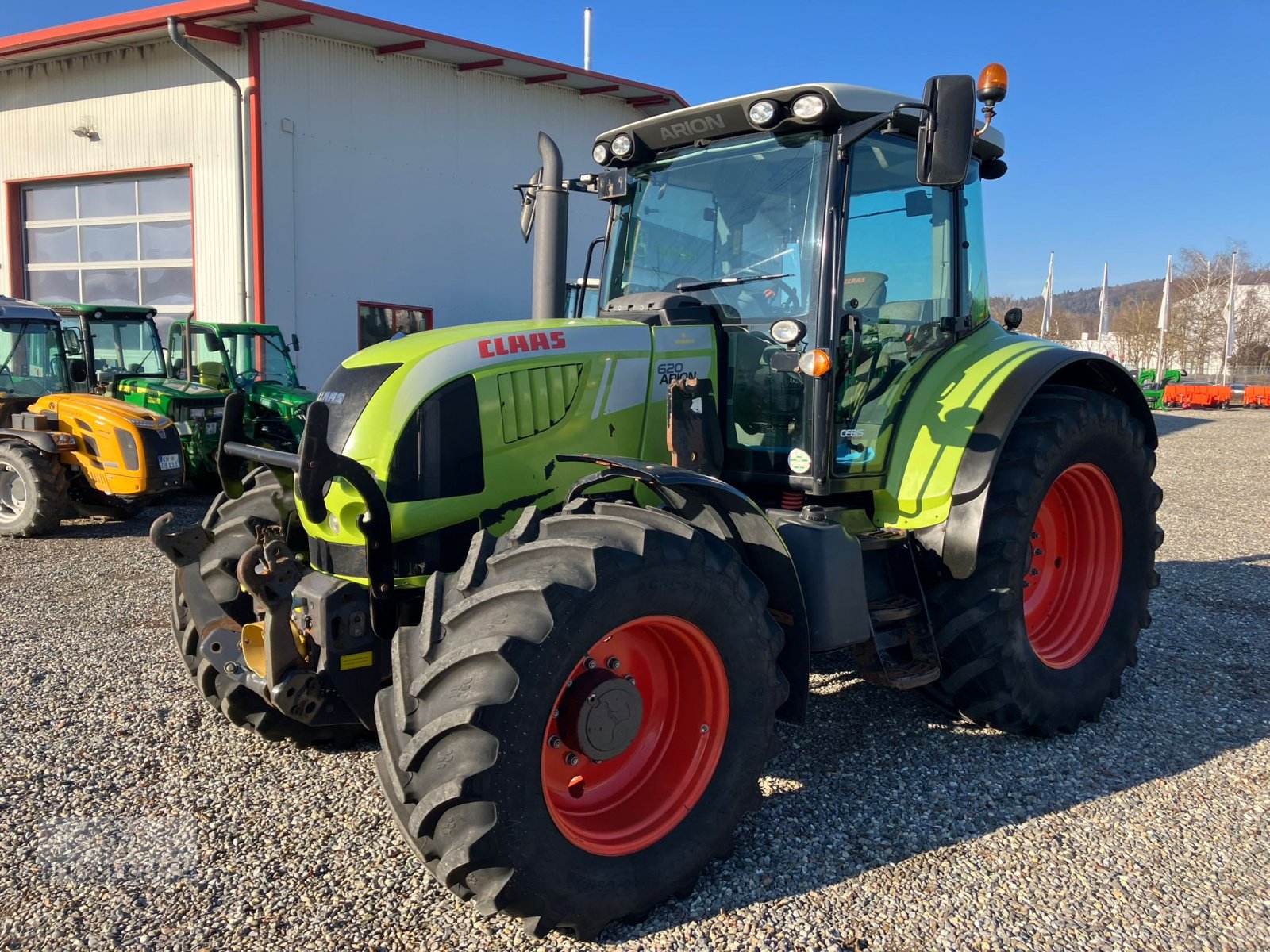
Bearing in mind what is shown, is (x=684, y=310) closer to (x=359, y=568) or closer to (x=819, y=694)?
(x=359, y=568)

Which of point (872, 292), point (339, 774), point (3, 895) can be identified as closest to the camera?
point (3, 895)

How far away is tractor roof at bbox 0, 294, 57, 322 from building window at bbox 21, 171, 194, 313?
4499 mm

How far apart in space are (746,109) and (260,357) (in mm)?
9149

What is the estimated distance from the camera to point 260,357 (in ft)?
36.7

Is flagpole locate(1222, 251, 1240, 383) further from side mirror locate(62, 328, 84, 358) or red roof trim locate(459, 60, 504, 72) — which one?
side mirror locate(62, 328, 84, 358)

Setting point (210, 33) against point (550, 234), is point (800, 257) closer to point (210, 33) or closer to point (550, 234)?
point (550, 234)

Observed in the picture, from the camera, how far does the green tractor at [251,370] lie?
1030 centimetres

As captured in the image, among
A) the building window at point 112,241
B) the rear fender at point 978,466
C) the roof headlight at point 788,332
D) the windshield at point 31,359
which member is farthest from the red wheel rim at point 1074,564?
the building window at point 112,241

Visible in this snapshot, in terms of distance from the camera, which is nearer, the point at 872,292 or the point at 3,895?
the point at 3,895

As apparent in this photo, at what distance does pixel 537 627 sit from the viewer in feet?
7.64

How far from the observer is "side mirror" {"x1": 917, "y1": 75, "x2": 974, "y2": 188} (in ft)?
9.80

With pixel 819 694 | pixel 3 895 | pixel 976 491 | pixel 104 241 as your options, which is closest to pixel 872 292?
pixel 976 491

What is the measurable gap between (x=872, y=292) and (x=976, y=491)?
0.88 meters

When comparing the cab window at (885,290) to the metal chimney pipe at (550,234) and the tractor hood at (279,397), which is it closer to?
the metal chimney pipe at (550,234)
